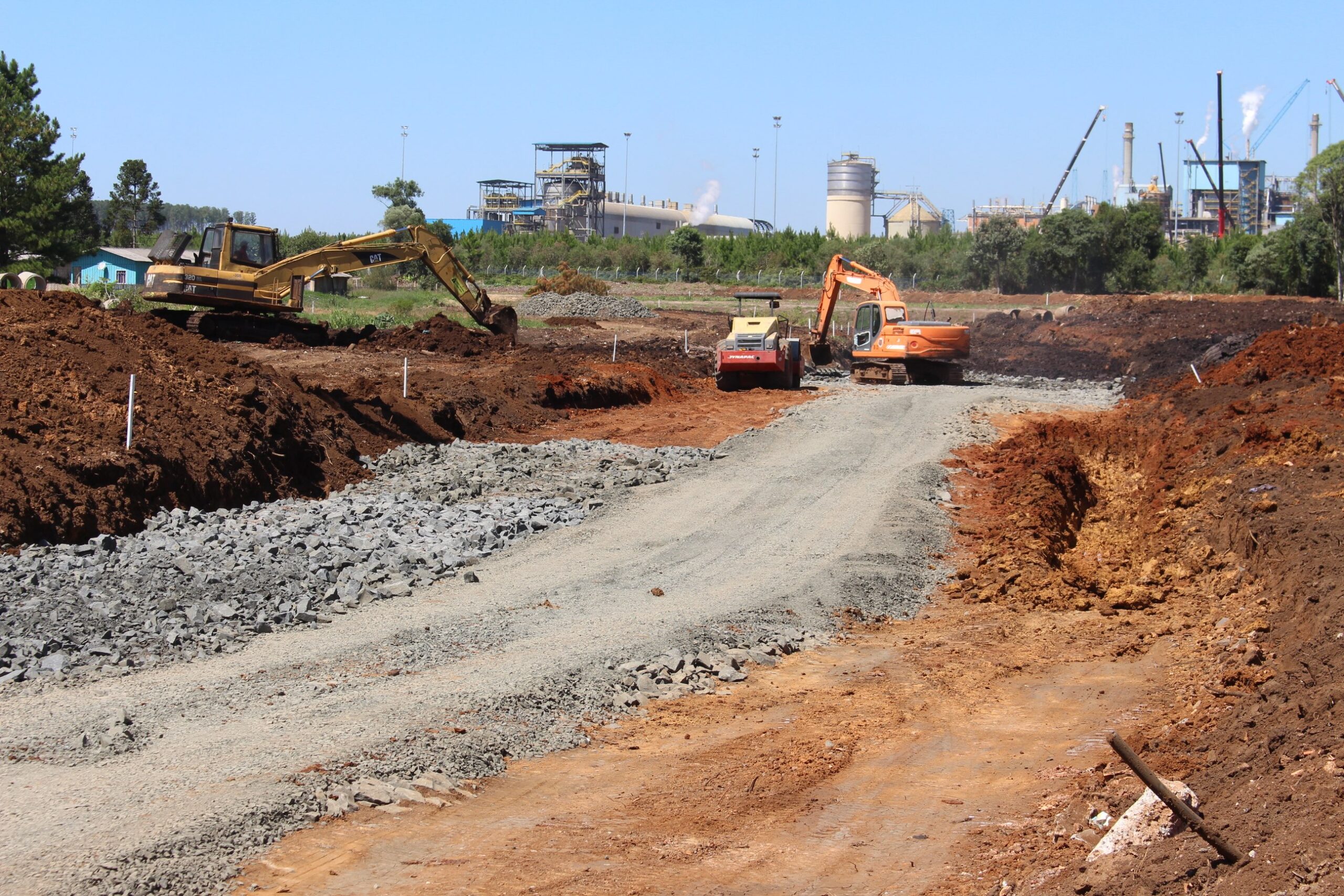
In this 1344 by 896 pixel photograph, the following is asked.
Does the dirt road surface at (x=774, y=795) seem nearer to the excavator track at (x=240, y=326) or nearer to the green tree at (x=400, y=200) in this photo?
the excavator track at (x=240, y=326)

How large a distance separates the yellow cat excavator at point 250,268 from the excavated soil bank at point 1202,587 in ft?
53.9

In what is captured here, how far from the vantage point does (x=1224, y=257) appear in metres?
76.2

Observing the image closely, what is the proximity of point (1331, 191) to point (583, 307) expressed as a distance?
38.0 m

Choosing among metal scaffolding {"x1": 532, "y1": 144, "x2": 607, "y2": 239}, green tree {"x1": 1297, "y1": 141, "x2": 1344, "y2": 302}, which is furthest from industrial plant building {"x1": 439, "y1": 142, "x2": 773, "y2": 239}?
green tree {"x1": 1297, "y1": 141, "x2": 1344, "y2": 302}

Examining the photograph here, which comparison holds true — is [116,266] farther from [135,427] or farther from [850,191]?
[850,191]

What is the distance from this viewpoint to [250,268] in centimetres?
2902

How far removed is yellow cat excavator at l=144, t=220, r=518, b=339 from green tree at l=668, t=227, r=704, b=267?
2268 inches

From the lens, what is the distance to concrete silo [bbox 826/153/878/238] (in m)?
125

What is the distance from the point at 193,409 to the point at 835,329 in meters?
36.4

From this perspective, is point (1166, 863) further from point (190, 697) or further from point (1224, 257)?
point (1224, 257)

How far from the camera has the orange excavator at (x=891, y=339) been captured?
32312 millimetres

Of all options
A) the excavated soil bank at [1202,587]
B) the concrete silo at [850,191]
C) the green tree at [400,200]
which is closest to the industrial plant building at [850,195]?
the concrete silo at [850,191]

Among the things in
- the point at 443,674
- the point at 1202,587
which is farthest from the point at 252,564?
the point at 1202,587

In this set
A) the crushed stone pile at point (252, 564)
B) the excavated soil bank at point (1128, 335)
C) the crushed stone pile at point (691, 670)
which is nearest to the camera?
the crushed stone pile at point (691, 670)
